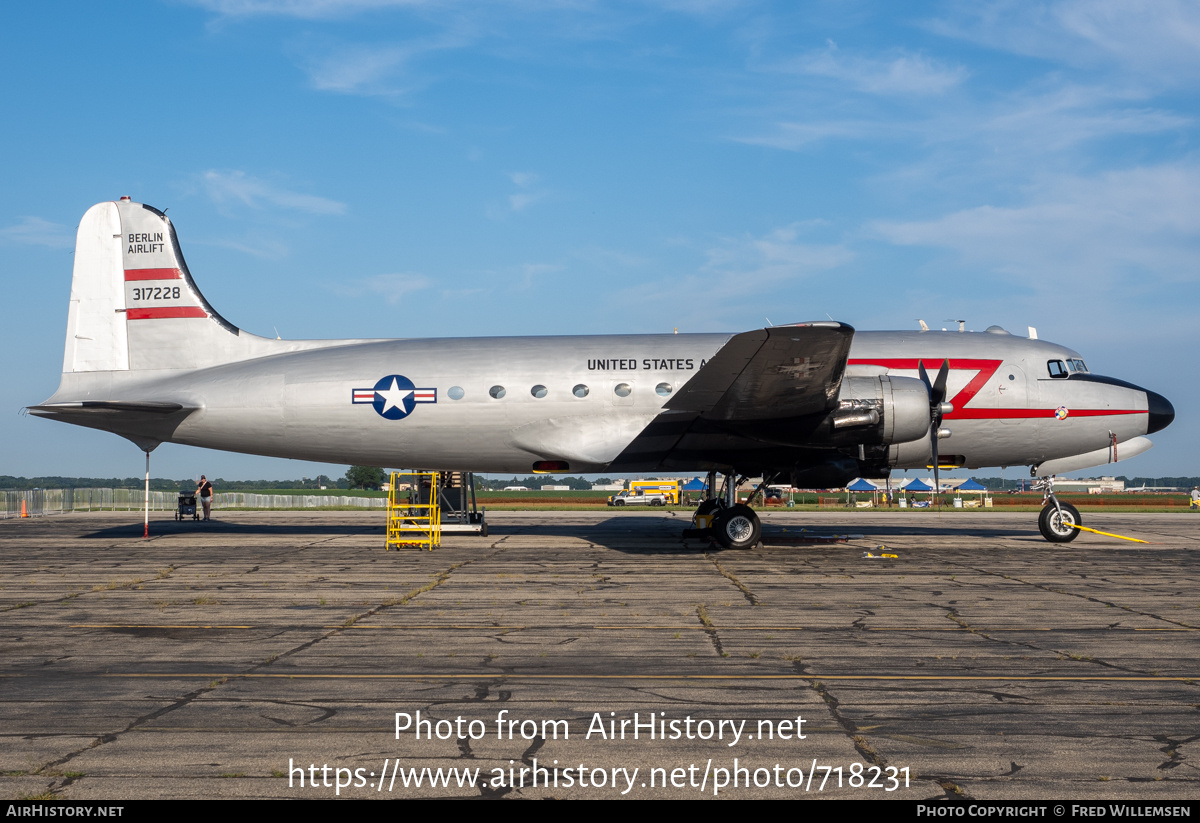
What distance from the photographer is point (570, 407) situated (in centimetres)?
2164

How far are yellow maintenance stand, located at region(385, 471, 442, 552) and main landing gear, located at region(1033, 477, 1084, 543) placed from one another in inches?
644

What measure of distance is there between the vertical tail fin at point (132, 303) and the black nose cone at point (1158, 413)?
967 inches

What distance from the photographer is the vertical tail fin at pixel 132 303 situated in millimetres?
23484

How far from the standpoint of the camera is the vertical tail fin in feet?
77.0

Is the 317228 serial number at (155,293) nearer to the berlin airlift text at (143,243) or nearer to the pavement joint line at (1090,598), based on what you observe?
the berlin airlift text at (143,243)

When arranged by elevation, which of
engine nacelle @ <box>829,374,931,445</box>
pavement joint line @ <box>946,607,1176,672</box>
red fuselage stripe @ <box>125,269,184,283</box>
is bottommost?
pavement joint line @ <box>946,607,1176,672</box>

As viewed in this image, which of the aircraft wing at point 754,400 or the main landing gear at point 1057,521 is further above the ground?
the aircraft wing at point 754,400

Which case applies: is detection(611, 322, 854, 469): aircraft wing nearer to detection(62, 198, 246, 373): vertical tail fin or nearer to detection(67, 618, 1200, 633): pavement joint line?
detection(67, 618, 1200, 633): pavement joint line

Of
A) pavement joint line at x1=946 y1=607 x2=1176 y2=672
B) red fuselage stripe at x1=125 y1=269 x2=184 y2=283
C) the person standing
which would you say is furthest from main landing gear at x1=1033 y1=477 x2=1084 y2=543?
the person standing

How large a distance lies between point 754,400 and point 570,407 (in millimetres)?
4988

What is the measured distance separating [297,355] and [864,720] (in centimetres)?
1999

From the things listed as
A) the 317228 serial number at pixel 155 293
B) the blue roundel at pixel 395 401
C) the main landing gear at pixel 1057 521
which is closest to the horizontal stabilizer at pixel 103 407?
the 317228 serial number at pixel 155 293
